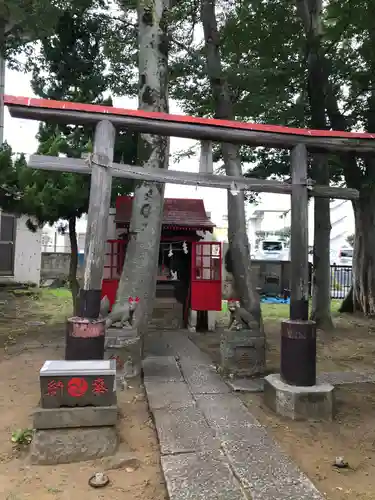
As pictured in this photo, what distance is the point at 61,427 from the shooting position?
3621mm

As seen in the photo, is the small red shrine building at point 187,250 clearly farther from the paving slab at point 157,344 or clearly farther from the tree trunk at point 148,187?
the tree trunk at point 148,187

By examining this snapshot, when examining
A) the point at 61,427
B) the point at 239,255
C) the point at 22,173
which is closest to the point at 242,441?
the point at 61,427

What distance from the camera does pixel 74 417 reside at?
3.65 meters

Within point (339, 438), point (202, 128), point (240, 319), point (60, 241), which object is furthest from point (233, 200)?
point (60, 241)

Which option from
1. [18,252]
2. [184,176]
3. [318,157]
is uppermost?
[318,157]

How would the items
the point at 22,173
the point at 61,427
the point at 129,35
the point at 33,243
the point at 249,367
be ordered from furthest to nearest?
1. the point at 33,243
2. the point at 129,35
3. the point at 22,173
4. the point at 249,367
5. the point at 61,427

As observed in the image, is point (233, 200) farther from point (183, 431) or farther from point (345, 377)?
point (183, 431)

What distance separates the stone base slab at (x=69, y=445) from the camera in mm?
3559

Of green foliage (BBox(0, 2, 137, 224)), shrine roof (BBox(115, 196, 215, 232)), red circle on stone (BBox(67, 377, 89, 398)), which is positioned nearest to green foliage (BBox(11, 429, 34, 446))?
red circle on stone (BBox(67, 377, 89, 398))

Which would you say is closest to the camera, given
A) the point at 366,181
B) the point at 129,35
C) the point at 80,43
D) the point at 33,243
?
the point at 80,43

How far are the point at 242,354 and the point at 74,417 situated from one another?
3142mm

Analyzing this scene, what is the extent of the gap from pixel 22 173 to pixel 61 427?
5516 millimetres

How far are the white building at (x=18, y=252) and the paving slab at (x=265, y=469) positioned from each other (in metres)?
14.7

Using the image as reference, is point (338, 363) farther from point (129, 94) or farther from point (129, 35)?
point (129, 35)
